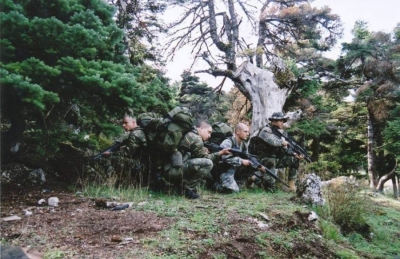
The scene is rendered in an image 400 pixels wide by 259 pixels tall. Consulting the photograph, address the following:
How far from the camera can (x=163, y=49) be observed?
15.6 m

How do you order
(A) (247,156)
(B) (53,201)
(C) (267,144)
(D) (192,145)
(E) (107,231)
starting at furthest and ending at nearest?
(C) (267,144), (A) (247,156), (D) (192,145), (B) (53,201), (E) (107,231)

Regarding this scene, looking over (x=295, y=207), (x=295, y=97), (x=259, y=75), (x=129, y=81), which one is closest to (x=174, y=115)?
(x=129, y=81)

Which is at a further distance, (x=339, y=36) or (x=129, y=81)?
(x=339, y=36)

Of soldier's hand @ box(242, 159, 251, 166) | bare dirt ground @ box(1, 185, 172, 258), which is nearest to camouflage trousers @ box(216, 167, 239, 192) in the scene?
soldier's hand @ box(242, 159, 251, 166)

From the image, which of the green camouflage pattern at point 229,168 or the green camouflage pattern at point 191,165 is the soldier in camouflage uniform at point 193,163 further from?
the green camouflage pattern at point 229,168

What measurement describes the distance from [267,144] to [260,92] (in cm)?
380

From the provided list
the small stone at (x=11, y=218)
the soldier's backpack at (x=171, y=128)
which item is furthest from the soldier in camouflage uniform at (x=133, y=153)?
the small stone at (x=11, y=218)

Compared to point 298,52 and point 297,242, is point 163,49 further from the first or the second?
point 297,242

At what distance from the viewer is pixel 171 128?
18.5 feet

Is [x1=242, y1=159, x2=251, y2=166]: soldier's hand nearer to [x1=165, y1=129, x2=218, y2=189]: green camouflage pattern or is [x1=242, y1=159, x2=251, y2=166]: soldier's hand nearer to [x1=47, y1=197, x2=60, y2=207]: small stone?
[x1=165, y1=129, x2=218, y2=189]: green camouflage pattern

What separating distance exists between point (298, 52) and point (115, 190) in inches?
547

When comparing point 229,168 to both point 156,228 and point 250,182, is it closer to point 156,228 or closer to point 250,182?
point 250,182

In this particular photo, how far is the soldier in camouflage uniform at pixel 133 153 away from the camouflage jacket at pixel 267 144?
2.82 meters

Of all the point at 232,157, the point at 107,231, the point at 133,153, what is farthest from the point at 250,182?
the point at 107,231
